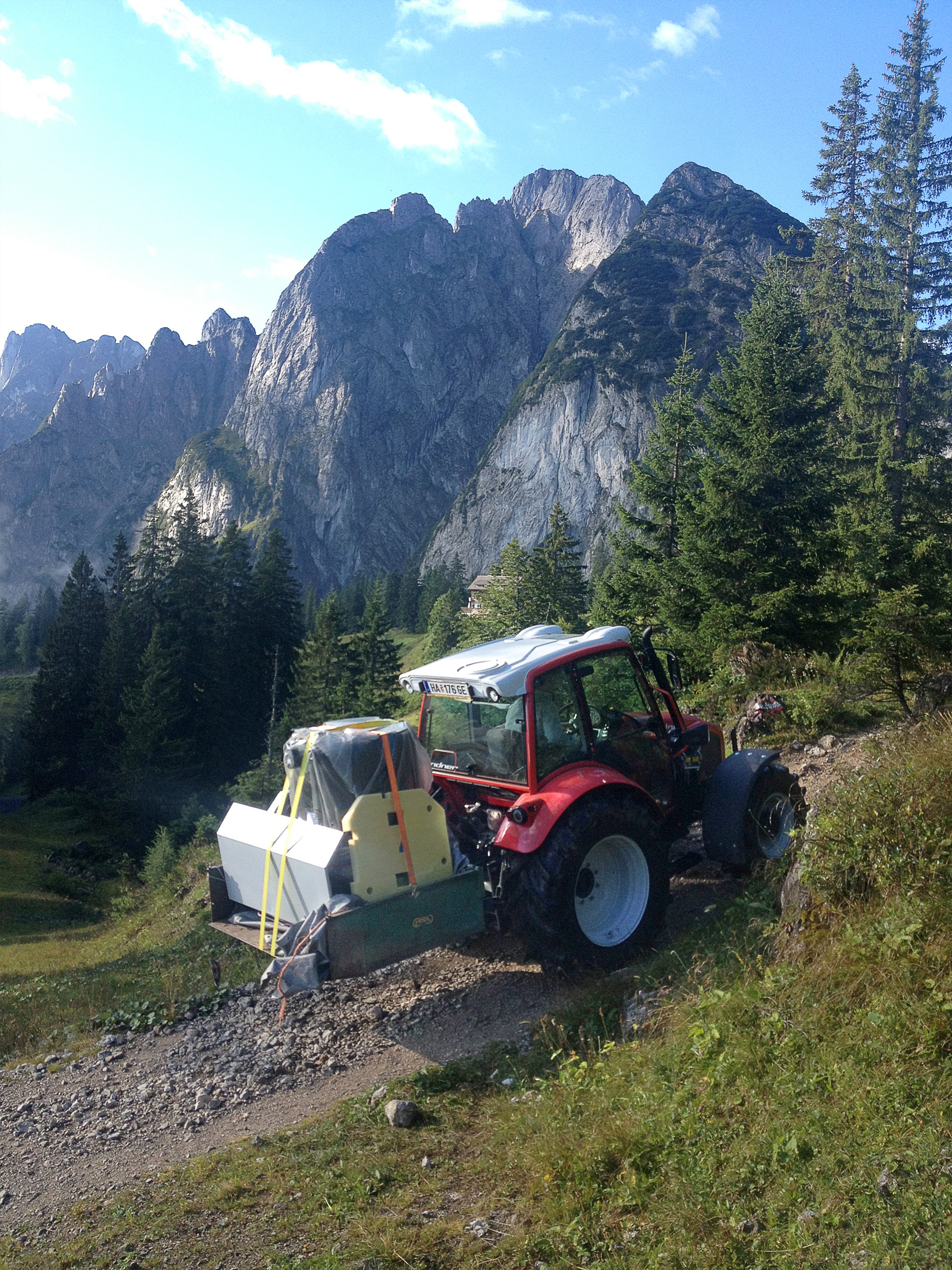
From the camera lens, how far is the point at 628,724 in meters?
6.75

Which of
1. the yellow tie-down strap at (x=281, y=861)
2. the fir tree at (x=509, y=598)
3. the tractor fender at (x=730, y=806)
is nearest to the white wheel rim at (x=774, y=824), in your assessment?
the tractor fender at (x=730, y=806)

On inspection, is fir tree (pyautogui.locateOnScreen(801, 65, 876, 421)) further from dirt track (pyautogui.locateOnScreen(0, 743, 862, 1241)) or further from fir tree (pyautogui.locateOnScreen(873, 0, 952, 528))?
dirt track (pyautogui.locateOnScreen(0, 743, 862, 1241))

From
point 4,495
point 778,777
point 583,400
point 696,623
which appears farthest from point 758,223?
point 4,495

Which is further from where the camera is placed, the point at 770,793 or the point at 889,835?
the point at 770,793

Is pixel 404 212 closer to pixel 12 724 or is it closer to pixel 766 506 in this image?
pixel 12 724

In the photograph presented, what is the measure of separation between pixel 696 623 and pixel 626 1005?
12.4m

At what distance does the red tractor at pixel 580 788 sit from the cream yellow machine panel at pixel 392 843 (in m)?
0.41

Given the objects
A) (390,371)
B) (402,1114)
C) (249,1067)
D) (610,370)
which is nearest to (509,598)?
(249,1067)

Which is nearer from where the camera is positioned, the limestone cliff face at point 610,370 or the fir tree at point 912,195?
the fir tree at point 912,195

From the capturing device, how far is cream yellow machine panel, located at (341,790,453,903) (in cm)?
544

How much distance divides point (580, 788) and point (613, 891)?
1047 millimetres

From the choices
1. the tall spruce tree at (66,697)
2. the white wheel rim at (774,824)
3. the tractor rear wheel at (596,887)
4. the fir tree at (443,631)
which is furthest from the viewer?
the fir tree at (443,631)

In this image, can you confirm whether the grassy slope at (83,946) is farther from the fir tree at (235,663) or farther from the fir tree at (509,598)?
the fir tree at (509,598)

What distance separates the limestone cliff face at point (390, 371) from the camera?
17175 cm
